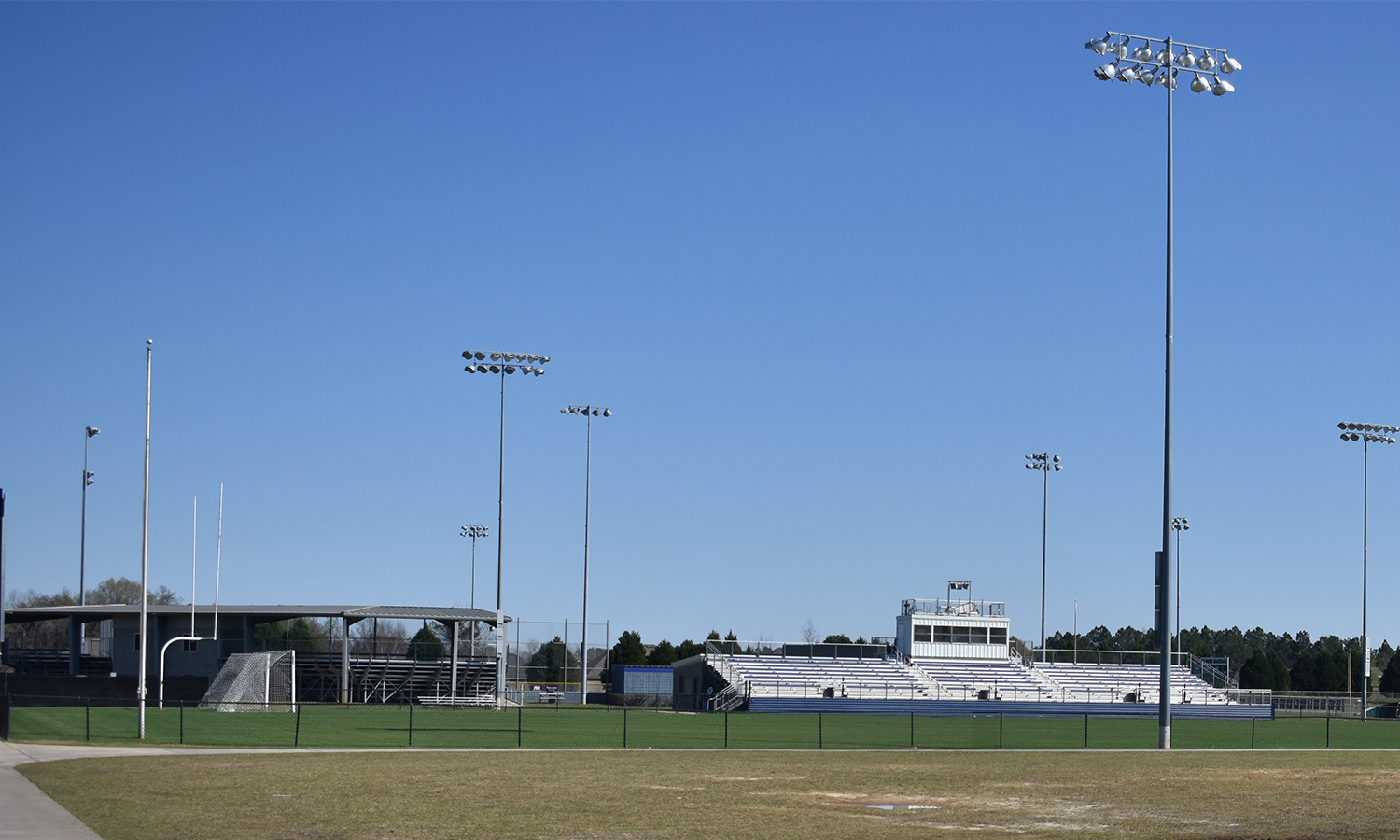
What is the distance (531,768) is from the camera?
30438 millimetres

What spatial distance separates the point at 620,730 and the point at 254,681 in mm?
18316

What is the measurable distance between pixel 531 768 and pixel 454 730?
15.9 metres

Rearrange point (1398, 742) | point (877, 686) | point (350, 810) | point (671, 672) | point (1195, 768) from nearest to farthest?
point (350, 810) < point (1195, 768) < point (1398, 742) < point (877, 686) < point (671, 672)

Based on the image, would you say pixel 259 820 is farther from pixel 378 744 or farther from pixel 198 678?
pixel 198 678

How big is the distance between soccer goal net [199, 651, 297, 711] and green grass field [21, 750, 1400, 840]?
26556 millimetres

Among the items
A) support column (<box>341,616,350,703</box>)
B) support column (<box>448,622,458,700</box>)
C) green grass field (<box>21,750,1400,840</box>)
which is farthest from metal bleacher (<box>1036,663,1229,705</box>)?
green grass field (<box>21,750,1400,840</box>)

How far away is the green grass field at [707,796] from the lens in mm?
→ 19828

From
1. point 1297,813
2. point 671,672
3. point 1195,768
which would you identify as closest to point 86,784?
point 1297,813

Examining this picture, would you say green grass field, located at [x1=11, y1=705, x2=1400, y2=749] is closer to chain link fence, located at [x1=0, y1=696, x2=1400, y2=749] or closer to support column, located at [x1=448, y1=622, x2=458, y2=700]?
chain link fence, located at [x1=0, y1=696, x2=1400, y2=749]

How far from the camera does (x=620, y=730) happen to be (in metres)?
49.8

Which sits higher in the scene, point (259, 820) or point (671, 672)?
point (259, 820)

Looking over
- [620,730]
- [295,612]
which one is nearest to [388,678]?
[295,612]

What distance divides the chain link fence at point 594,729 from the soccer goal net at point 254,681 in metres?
0.67

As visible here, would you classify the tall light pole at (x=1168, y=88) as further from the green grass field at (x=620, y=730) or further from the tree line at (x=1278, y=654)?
the tree line at (x=1278, y=654)
